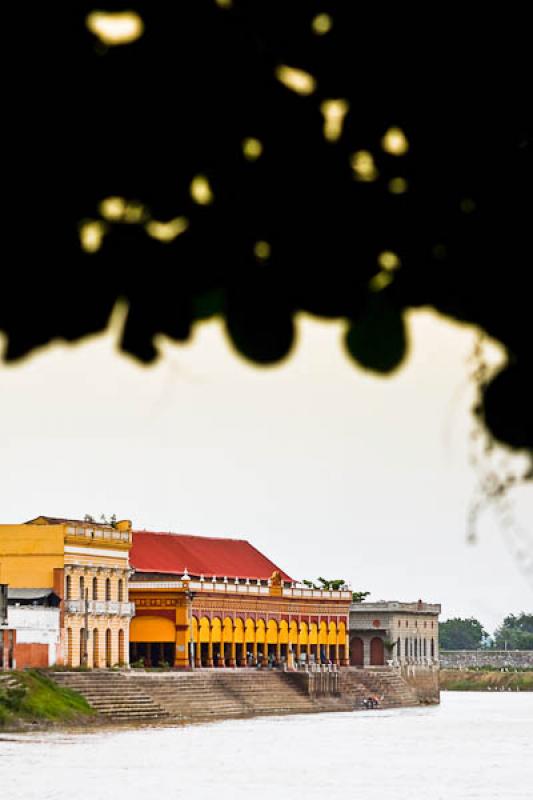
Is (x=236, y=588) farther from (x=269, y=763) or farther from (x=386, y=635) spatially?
(x=269, y=763)

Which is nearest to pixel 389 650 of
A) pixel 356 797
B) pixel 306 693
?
pixel 306 693

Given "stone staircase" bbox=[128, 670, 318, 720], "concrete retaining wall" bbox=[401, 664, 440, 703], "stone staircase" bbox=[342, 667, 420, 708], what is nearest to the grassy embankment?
"stone staircase" bbox=[128, 670, 318, 720]

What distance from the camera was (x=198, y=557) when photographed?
86438mm

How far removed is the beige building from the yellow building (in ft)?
107

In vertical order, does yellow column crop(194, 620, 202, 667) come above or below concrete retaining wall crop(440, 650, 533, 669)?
below

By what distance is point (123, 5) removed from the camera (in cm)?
300

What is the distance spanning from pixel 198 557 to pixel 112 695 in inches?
873

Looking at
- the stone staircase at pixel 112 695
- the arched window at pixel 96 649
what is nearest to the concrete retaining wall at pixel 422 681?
the arched window at pixel 96 649

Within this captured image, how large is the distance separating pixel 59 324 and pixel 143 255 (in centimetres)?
21

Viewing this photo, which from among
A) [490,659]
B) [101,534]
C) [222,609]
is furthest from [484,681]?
[101,534]

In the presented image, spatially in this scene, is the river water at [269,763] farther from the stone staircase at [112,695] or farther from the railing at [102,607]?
the railing at [102,607]

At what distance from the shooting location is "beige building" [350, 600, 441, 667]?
103688 millimetres

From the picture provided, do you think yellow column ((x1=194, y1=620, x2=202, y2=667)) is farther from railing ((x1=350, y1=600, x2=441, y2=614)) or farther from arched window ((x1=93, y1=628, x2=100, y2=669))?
railing ((x1=350, y1=600, x2=441, y2=614))

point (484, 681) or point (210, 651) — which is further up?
point (484, 681)
